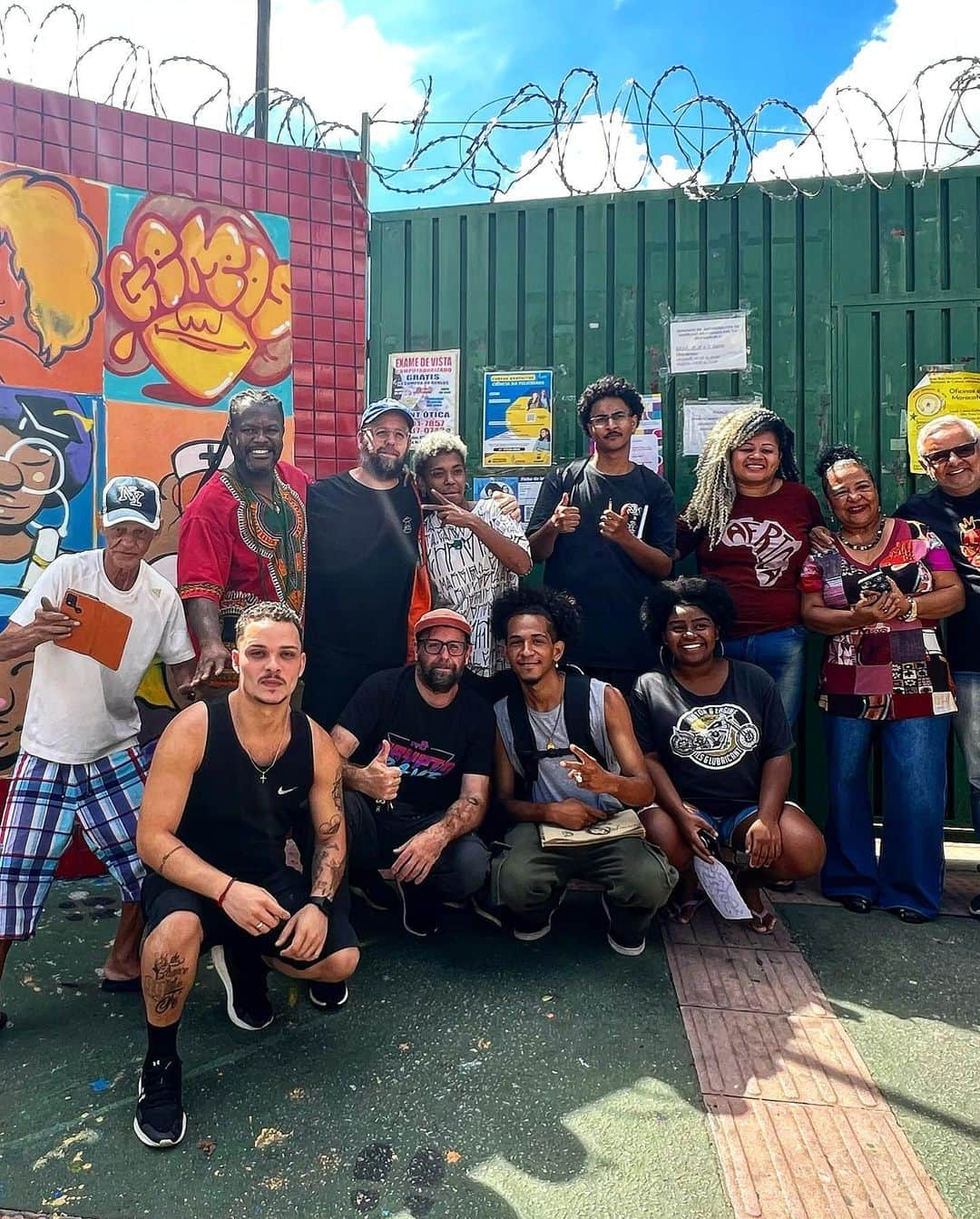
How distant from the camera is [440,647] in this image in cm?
338

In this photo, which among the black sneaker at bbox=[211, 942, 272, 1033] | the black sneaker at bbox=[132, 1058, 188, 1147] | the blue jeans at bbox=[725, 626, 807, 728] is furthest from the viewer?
the blue jeans at bbox=[725, 626, 807, 728]

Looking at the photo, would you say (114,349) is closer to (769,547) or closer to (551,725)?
(551,725)

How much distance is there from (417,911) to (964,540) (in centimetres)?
298

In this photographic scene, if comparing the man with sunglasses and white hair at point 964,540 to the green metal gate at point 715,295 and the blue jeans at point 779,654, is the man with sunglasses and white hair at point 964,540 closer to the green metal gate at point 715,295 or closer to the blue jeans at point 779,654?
the blue jeans at point 779,654

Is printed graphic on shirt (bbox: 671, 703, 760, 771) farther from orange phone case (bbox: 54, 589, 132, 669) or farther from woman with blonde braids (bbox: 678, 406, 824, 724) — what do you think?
orange phone case (bbox: 54, 589, 132, 669)

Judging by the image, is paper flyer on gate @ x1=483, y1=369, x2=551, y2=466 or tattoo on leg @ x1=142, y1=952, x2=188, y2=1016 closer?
tattoo on leg @ x1=142, y1=952, x2=188, y2=1016

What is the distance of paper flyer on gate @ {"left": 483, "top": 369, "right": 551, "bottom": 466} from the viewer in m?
4.74

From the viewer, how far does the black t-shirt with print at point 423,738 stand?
3.40 m

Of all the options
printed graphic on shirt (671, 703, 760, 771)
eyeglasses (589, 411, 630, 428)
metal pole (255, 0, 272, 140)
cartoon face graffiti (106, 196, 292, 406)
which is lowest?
printed graphic on shirt (671, 703, 760, 771)

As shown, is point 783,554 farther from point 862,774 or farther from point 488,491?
point 488,491

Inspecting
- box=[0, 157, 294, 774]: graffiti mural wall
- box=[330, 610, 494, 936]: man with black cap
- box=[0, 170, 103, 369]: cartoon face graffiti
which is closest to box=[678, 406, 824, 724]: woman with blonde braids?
box=[330, 610, 494, 936]: man with black cap

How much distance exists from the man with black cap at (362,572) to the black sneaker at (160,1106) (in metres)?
1.56

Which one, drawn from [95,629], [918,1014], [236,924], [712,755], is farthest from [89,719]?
[918,1014]

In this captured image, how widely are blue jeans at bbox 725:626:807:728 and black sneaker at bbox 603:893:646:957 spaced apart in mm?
1270
